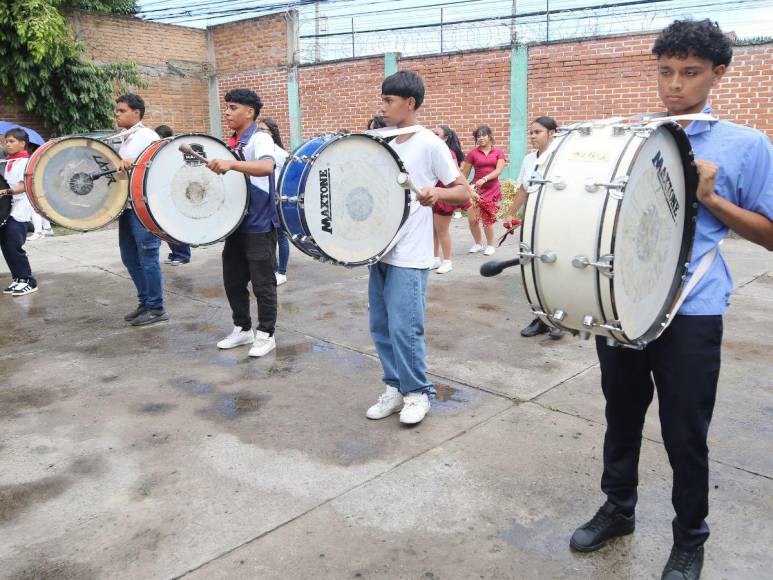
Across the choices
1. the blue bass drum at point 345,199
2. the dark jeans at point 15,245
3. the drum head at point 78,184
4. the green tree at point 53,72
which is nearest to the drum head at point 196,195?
the drum head at point 78,184

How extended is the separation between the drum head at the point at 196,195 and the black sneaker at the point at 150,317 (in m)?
1.39

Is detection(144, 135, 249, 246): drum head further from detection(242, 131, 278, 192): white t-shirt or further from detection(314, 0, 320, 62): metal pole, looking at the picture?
detection(314, 0, 320, 62): metal pole

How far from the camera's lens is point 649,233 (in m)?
2.19

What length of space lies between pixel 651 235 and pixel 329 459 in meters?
1.97

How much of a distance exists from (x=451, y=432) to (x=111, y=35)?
49.6 ft

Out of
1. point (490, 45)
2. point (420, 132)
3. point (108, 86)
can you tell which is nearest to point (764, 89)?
point (490, 45)

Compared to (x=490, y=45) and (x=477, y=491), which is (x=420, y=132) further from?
(x=490, y=45)

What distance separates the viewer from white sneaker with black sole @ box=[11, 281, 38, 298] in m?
7.16

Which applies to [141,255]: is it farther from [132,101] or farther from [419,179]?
[419,179]

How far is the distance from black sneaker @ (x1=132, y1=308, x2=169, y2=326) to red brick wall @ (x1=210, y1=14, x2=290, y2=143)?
402 inches

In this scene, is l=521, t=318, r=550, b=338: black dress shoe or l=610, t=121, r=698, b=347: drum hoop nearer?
l=610, t=121, r=698, b=347: drum hoop

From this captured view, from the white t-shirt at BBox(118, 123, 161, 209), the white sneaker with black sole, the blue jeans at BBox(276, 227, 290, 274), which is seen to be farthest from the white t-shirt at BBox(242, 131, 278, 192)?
the white sneaker with black sole

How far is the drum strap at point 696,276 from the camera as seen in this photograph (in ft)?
7.33

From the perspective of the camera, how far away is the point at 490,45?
12383mm
